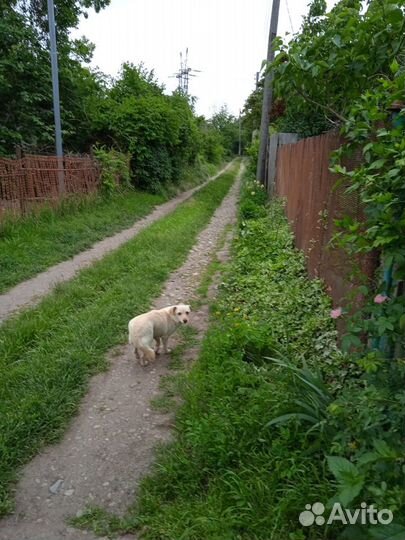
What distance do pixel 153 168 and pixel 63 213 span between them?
23.9ft

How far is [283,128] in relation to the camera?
13.7m

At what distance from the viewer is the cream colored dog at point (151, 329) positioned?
3.92 metres

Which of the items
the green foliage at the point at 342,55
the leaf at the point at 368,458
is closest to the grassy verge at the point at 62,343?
the leaf at the point at 368,458

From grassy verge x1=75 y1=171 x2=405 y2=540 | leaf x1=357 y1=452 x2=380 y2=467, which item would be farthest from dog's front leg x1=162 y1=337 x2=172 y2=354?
leaf x1=357 y1=452 x2=380 y2=467

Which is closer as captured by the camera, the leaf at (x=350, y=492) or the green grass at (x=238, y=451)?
the leaf at (x=350, y=492)

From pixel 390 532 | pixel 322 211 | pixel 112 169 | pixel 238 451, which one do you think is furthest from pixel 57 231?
pixel 390 532

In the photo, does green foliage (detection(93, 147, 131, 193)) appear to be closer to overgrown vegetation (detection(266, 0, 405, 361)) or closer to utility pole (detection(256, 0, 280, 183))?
utility pole (detection(256, 0, 280, 183))

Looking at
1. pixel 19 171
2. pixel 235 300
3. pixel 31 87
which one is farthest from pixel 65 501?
pixel 31 87

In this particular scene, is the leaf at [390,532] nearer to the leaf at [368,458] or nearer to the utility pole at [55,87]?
the leaf at [368,458]

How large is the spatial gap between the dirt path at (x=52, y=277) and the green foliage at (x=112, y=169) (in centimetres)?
335

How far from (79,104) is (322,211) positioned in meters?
14.3

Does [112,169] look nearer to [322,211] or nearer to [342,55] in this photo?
[322,211]

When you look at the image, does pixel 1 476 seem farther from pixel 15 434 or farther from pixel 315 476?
pixel 315 476

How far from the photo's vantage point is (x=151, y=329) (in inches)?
156
